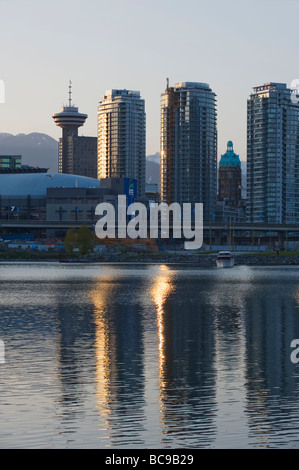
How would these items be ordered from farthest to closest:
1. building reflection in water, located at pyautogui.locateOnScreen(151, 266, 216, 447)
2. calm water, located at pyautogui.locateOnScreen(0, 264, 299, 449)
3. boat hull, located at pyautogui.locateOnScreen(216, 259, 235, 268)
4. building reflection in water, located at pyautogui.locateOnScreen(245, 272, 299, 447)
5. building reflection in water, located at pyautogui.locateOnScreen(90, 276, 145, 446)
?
boat hull, located at pyautogui.locateOnScreen(216, 259, 235, 268) → building reflection in water, located at pyautogui.locateOnScreen(90, 276, 145, 446) → building reflection in water, located at pyautogui.locateOnScreen(245, 272, 299, 447) → building reflection in water, located at pyautogui.locateOnScreen(151, 266, 216, 447) → calm water, located at pyautogui.locateOnScreen(0, 264, 299, 449)

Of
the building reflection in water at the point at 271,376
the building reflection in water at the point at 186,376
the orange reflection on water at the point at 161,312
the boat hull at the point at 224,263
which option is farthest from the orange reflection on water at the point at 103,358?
the boat hull at the point at 224,263

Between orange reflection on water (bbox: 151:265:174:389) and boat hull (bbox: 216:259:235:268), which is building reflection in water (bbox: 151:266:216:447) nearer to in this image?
orange reflection on water (bbox: 151:265:174:389)

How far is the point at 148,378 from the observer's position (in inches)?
1403

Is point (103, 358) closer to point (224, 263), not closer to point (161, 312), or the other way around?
point (161, 312)

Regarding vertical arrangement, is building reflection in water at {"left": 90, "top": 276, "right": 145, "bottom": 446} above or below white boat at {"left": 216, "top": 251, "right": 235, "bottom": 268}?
above

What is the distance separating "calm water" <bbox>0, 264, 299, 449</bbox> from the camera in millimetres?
26297

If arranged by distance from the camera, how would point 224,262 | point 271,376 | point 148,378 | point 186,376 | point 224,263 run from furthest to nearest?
1. point 224,263
2. point 224,262
3. point 186,376
4. point 271,376
5. point 148,378

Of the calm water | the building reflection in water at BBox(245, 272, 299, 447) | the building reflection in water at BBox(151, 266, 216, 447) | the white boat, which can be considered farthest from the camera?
the white boat

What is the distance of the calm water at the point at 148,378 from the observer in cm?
2630

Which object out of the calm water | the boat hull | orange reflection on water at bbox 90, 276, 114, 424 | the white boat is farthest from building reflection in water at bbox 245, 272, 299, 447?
the white boat

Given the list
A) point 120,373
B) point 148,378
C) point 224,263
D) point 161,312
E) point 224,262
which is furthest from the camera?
point 224,263

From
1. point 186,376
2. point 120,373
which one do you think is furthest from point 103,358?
point 186,376

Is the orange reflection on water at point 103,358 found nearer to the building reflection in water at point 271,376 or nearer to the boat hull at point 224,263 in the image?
the building reflection in water at point 271,376
